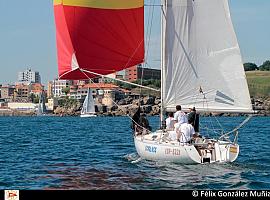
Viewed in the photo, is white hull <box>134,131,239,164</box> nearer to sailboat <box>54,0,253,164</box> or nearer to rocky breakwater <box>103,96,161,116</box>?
sailboat <box>54,0,253,164</box>

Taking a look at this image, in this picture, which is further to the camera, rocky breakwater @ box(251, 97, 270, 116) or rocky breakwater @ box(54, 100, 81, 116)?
rocky breakwater @ box(54, 100, 81, 116)

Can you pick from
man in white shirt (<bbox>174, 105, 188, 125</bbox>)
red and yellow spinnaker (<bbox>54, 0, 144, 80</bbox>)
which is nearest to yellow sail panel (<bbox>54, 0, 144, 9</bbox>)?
red and yellow spinnaker (<bbox>54, 0, 144, 80</bbox>)

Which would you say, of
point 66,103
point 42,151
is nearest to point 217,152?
point 42,151

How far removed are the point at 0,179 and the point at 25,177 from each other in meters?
0.73

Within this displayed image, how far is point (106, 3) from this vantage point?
65.8 feet

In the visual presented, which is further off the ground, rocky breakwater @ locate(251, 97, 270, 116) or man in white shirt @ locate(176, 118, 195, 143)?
rocky breakwater @ locate(251, 97, 270, 116)

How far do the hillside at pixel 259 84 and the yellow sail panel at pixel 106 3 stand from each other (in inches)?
5145

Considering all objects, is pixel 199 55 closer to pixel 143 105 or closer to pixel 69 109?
pixel 143 105

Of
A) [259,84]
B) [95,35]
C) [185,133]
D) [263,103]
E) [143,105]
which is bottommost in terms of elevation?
Result: [185,133]

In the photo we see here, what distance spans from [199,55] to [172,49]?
3.19ft

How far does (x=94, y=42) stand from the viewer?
20.0 metres

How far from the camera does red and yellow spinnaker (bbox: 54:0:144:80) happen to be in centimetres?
1973

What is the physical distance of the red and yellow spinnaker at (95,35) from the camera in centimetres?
1973

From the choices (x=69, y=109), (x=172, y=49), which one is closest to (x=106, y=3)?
(x=172, y=49)
